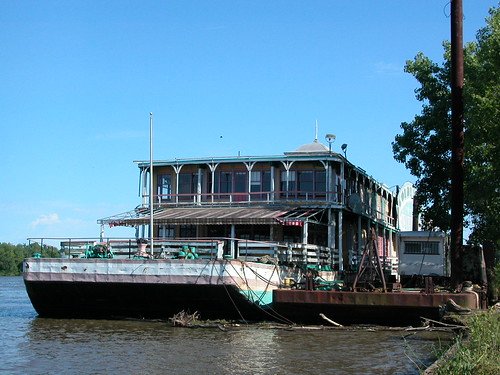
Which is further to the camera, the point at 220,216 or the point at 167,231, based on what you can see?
the point at 167,231

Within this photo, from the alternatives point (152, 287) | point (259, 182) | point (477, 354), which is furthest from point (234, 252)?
point (477, 354)

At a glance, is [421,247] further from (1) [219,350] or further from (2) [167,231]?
(1) [219,350]

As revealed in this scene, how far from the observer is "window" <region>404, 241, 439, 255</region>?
3070 cm

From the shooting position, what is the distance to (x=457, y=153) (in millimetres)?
23594

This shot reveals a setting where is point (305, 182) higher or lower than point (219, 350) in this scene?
higher

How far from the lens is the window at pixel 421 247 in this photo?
3070 centimetres

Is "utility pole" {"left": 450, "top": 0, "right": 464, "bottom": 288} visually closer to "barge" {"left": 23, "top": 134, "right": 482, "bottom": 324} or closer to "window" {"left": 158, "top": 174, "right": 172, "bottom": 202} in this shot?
"barge" {"left": 23, "top": 134, "right": 482, "bottom": 324}

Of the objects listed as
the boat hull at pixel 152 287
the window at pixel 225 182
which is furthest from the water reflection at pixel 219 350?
the window at pixel 225 182

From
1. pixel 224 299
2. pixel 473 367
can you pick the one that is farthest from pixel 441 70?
pixel 473 367

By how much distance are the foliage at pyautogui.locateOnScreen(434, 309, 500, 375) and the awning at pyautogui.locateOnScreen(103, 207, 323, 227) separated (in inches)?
680

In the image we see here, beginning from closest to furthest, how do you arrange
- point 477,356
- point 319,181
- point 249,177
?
point 477,356 < point 249,177 < point 319,181

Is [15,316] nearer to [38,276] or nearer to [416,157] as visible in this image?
[38,276]

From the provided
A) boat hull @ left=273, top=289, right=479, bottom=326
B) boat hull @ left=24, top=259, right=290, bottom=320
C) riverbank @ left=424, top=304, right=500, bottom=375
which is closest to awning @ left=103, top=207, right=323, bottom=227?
boat hull @ left=24, top=259, right=290, bottom=320

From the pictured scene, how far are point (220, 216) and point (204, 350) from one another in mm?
12342
